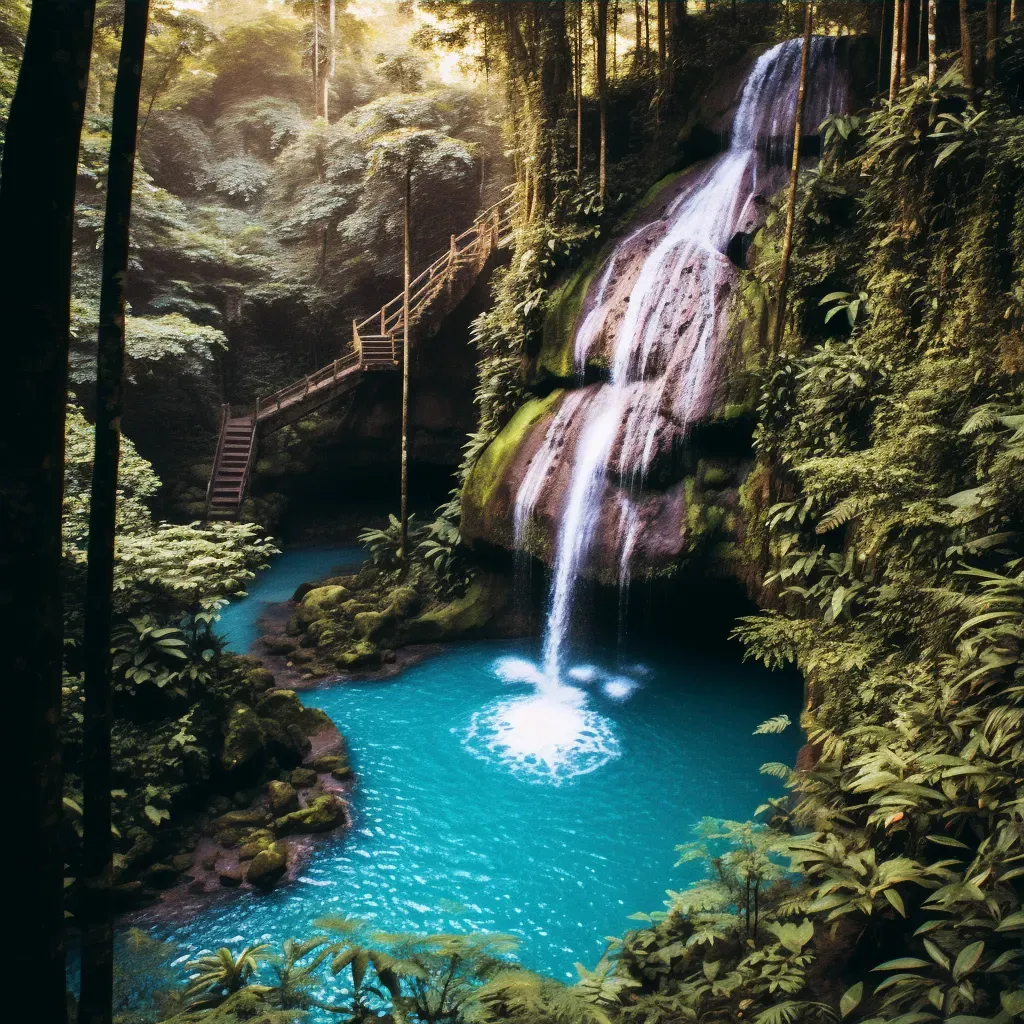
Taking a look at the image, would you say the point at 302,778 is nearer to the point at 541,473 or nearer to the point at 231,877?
the point at 231,877

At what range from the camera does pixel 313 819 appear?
7.97 metres

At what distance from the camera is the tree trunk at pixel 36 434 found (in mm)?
2701

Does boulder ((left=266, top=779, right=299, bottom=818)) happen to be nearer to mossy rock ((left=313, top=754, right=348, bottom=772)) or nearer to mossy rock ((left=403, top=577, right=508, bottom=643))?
mossy rock ((left=313, top=754, right=348, bottom=772))

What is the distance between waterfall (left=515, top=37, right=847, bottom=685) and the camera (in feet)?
37.1

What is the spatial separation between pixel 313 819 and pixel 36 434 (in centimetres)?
646

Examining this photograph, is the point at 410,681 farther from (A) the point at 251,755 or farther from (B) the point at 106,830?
(B) the point at 106,830

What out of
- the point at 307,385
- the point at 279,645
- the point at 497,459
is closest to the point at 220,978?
the point at 279,645

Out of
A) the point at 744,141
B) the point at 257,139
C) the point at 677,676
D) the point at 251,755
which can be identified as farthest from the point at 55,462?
the point at 257,139

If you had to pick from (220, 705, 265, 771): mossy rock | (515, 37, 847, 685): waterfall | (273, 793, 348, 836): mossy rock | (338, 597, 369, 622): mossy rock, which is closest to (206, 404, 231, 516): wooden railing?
(338, 597, 369, 622): mossy rock

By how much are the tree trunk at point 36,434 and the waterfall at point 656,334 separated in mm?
8958

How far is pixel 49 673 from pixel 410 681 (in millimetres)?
9334

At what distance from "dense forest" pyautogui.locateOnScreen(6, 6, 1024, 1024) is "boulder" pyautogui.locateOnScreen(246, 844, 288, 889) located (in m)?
0.04

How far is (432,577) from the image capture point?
14.7 m

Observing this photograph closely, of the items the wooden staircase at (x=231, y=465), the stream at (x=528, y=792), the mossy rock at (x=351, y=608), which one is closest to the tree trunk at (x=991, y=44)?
the stream at (x=528, y=792)
